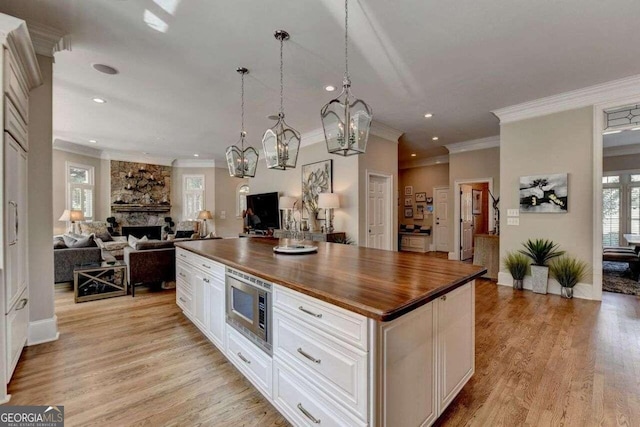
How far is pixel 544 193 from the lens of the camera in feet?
13.9

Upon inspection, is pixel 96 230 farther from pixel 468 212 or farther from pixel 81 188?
pixel 468 212

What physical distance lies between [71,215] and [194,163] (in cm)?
365

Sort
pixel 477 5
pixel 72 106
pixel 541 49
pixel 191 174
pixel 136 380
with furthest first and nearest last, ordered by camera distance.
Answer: pixel 191 174 → pixel 72 106 → pixel 541 49 → pixel 477 5 → pixel 136 380

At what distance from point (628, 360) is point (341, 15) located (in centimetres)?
375

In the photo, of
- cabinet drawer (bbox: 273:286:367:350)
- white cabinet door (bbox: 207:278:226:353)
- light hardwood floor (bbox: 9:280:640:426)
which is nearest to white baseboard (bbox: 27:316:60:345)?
light hardwood floor (bbox: 9:280:640:426)

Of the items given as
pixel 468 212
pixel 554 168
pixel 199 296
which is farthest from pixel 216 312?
pixel 468 212

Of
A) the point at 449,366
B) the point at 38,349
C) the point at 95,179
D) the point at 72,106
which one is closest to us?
the point at 449,366

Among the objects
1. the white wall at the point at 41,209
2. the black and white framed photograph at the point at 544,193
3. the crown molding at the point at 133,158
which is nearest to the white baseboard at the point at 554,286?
the black and white framed photograph at the point at 544,193

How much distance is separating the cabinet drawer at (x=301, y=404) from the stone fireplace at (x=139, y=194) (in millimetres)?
8723

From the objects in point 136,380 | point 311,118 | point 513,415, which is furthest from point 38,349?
point 311,118

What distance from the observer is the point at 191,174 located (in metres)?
9.51

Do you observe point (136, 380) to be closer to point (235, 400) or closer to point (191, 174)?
point (235, 400)

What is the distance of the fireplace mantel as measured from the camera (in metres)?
8.20

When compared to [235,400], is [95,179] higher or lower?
higher
